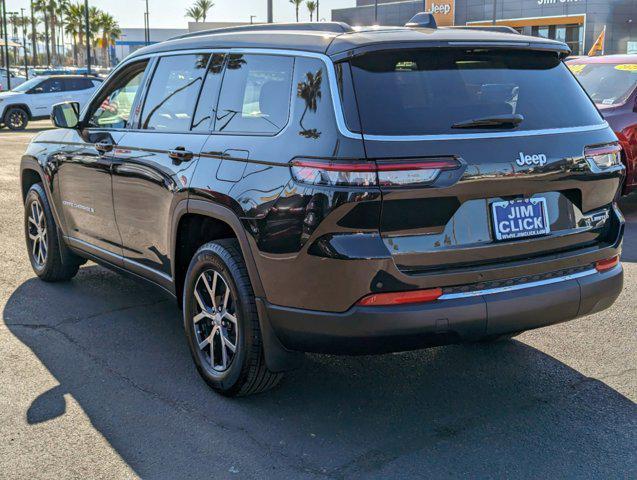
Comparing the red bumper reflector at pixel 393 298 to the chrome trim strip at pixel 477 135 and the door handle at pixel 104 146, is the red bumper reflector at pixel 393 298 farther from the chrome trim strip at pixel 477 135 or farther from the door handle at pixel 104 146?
the door handle at pixel 104 146

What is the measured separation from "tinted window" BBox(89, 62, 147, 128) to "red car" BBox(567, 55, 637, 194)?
6107 millimetres

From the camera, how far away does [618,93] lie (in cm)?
1001

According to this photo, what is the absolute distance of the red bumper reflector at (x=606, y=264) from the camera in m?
3.96

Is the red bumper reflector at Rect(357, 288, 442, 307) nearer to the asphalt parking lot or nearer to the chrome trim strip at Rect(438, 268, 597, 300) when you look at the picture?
the chrome trim strip at Rect(438, 268, 597, 300)

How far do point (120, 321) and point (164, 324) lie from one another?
1.06ft

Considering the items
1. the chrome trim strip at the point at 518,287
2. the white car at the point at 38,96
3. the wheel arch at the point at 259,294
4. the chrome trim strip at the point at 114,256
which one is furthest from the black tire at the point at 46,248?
the white car at the point at 38,96

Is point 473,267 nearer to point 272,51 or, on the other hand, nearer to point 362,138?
point 362,138

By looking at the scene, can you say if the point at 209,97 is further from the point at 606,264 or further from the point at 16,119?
the point at 16,119

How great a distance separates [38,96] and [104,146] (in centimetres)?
2259

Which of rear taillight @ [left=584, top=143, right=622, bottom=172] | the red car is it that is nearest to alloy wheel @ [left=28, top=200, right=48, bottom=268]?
rear taillight @ [left=584, top=143, right=622, bottom=172]

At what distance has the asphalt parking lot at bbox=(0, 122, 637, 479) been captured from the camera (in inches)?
135

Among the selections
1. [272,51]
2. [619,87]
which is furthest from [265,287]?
[619,87]

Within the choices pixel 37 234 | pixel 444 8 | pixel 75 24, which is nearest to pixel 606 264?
pixel 37 234

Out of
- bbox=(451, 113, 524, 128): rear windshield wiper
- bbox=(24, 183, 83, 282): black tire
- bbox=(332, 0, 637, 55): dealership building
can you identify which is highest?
bbox=(332, 0, 637, 55): dealership building
